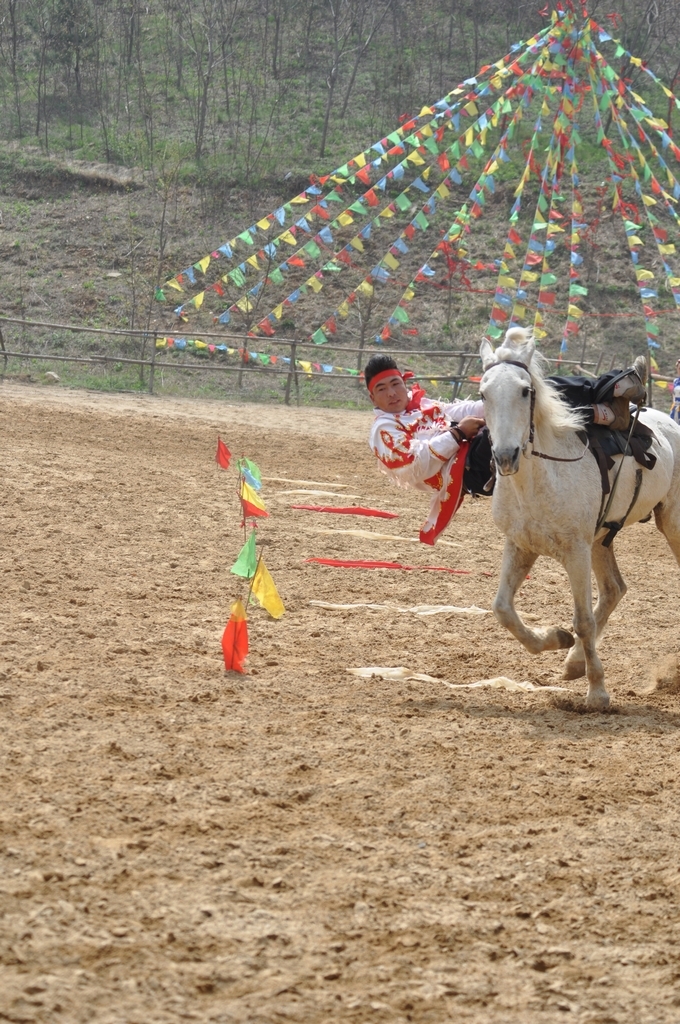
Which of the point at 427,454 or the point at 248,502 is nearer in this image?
the point at 427,454

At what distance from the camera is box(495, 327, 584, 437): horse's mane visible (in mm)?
4586

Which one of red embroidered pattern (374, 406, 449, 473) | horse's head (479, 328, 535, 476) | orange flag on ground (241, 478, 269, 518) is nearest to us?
horse's head (479, 328, 535, 476)

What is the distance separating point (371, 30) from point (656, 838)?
126ft

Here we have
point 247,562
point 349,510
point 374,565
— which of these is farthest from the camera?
point 349,510

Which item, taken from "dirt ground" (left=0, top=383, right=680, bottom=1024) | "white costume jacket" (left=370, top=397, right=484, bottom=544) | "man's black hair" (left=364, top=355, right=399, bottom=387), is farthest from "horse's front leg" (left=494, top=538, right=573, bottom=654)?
"man's black hair" (left=364, top=355, right=399, bottom=387)

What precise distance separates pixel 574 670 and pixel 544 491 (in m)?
1.08

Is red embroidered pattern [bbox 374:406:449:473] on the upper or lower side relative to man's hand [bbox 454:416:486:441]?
lower

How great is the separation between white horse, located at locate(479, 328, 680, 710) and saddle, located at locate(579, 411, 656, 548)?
4cm

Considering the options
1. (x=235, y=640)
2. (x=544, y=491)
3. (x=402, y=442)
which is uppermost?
(x=402, y=442)

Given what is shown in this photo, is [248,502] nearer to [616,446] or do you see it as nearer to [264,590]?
[264,590]

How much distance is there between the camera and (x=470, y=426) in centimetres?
503

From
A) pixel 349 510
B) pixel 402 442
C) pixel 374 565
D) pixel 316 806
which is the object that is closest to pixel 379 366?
pixel 402 442

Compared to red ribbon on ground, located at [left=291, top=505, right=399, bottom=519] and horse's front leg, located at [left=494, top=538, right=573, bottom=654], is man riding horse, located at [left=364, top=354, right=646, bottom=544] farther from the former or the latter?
red ribbon on ground, located at [left=291, top=505, right=399, bottom=519]

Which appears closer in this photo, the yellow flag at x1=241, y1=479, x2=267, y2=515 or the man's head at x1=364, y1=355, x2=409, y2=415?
the man's head at x1=364, y1=355, x2=409, y2=415
